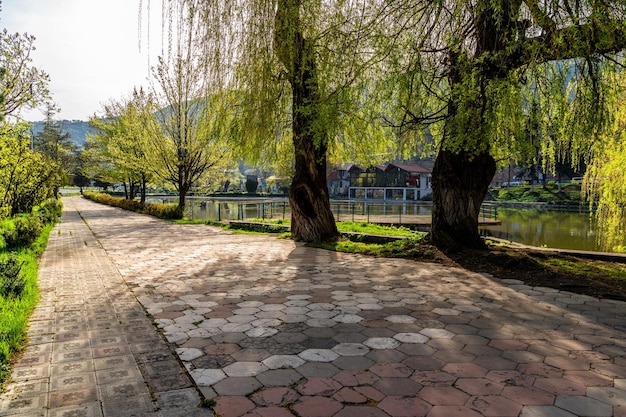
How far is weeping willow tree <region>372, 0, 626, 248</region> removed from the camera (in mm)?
5438

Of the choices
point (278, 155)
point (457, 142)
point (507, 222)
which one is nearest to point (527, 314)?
point (457, 142)

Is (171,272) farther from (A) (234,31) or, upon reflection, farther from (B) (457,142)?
(B) (457,142)

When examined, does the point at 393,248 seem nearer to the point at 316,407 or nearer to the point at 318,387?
the point at 318,387

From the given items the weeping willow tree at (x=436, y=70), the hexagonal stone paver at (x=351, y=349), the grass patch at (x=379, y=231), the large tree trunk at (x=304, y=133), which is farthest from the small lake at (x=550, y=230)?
the hexagonal stone paver at (x=351, y=349)

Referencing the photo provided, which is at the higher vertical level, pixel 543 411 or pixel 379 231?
pixel 379 231

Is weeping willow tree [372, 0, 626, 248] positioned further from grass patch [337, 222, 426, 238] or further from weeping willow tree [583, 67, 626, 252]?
grass patch [337, 222, 426, 238]

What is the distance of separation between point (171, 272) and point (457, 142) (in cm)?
539

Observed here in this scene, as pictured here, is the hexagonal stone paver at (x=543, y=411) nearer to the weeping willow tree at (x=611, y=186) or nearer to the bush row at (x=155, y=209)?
the weeping willow tree at (x=611, y=186)

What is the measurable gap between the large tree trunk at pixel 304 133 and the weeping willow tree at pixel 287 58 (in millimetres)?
25

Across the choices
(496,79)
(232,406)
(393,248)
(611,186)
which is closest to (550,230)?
(611,186)

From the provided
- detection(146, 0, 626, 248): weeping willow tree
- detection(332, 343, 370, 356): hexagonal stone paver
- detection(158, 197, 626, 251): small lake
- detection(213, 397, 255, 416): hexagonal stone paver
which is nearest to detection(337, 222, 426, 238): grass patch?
detection(146, 0, 626, 248): weeping willow tree

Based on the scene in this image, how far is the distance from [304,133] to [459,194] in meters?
3.69

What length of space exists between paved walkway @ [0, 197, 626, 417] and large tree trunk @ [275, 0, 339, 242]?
13.0 ft

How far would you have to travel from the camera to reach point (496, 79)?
606 centimetres
